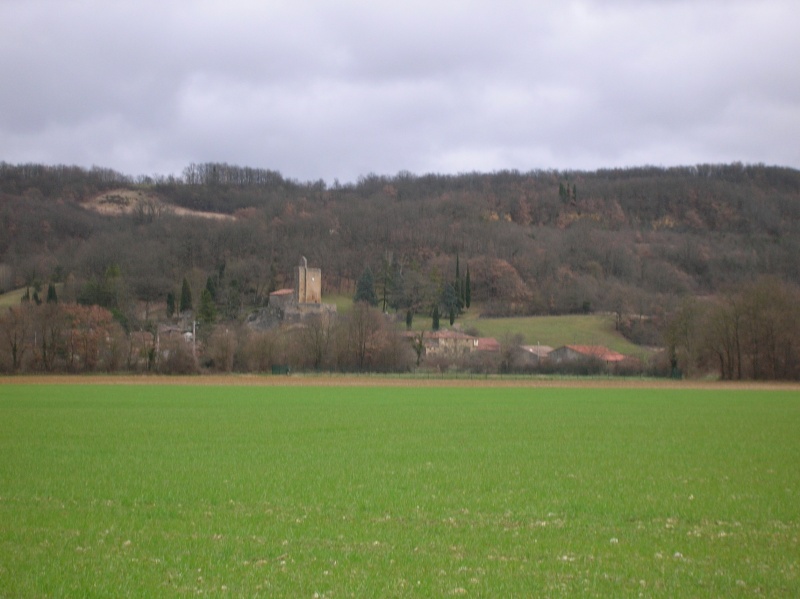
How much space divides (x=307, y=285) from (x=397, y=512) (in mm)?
129819

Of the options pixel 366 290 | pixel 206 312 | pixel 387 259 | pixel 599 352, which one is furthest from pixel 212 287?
pixel 599 352

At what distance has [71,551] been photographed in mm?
10023

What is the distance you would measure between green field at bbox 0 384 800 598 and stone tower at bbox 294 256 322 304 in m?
113

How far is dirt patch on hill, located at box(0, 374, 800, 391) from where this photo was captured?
215 ft

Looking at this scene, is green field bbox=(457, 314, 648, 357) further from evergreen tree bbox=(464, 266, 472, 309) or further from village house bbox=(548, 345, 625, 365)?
evergreen tree bbox=(464, 266, 472, 309)

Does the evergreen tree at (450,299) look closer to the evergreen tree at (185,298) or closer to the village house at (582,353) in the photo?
the village house at (582,353)

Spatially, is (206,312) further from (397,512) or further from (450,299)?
(397,512)

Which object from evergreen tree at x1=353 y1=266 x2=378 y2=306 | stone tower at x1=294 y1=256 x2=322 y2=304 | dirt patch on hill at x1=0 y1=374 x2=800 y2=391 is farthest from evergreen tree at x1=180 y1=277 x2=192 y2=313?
dirt patch on hill at x1=0 y1=374 x2=800 y2=391

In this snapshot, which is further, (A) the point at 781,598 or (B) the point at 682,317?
(B) the point at 682,317

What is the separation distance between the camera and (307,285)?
5556 inches

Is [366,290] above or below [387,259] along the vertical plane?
below

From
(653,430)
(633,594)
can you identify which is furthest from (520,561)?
(653,430)

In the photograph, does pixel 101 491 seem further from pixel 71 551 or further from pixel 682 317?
pixel 682 317

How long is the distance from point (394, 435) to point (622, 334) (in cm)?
10611
